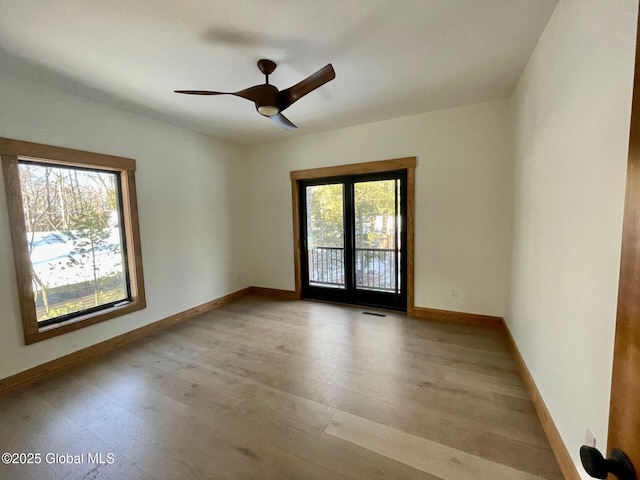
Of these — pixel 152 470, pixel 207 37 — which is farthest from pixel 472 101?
pixel 152 470

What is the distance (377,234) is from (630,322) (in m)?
3.23

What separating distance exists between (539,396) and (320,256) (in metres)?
3.02

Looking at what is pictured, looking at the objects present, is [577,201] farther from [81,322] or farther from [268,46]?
[81,322]

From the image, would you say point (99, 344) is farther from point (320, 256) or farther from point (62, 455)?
point (320, 256)

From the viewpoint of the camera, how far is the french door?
364 cm

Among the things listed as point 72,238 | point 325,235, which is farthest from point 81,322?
point 325,235

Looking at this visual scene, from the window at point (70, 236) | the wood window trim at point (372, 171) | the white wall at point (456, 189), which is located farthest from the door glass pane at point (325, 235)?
the window at point (70, 236)

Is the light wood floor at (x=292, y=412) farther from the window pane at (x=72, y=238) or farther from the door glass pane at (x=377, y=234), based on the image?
the door glass pane at (x=377, y=234)

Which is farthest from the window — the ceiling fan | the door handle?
the door handle

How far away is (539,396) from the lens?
176 cm

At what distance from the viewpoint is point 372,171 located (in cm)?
362

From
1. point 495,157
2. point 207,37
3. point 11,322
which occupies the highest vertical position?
point 207,37

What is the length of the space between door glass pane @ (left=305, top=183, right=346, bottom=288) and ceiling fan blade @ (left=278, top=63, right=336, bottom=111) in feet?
6.42

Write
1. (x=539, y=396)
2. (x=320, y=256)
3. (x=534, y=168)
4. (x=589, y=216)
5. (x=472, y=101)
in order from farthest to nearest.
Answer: (x=320, y=256)
(x=472, y=101)
(x=534, y=168)
(x=539, y=396)
(x=589, y=216)
